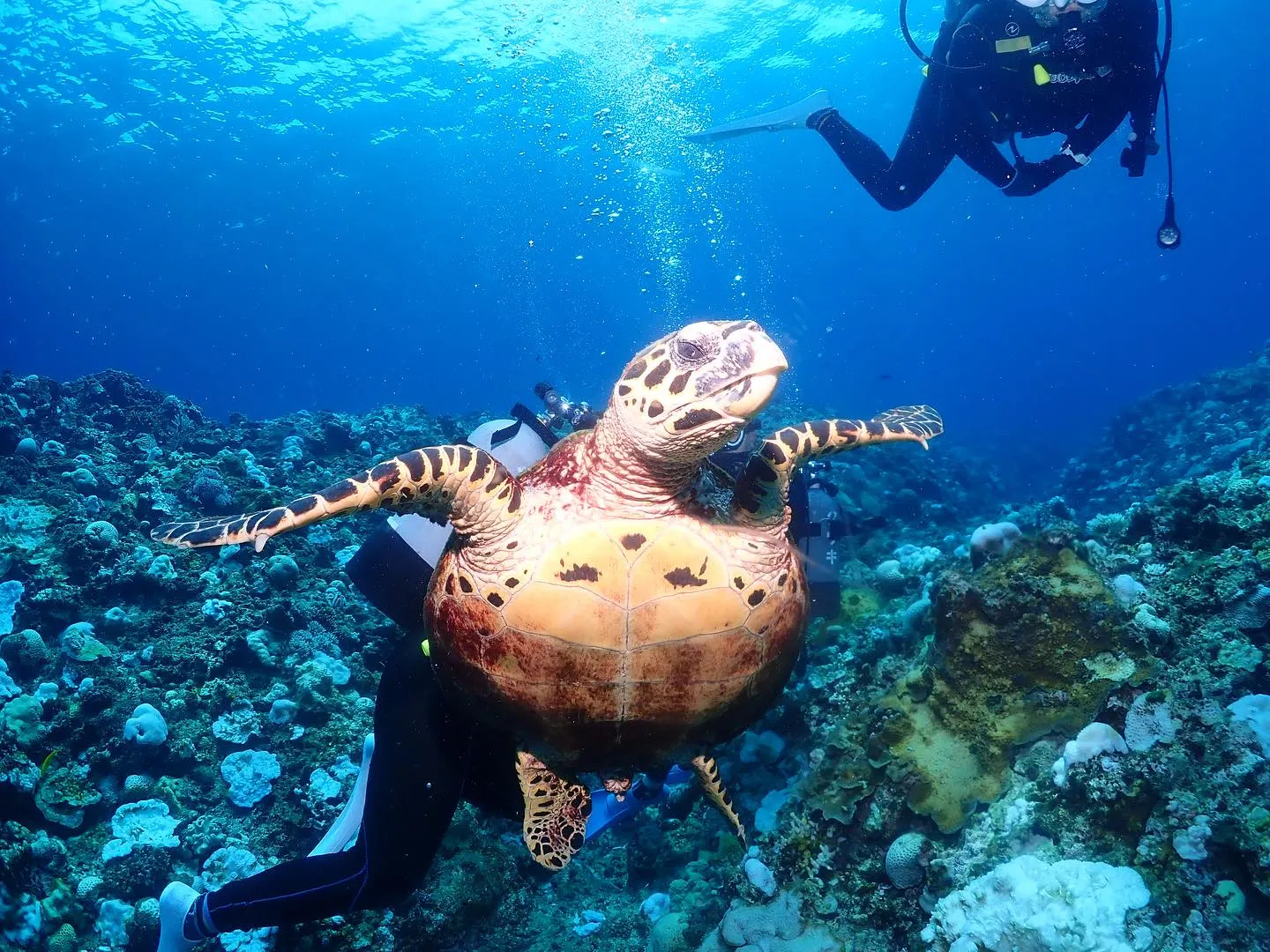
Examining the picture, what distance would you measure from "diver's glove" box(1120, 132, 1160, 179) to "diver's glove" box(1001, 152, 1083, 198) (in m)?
0.42

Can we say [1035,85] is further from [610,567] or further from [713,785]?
[713,785]

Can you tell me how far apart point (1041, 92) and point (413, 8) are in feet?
90.3

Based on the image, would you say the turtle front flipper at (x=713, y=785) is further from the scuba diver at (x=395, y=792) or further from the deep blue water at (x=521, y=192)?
the deep blue water at (x=521, y=192)

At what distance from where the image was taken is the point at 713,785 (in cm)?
352

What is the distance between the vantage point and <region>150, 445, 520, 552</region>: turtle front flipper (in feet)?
8.40

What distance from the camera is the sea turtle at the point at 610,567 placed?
2555 millimetres

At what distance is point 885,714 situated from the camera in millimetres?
4176

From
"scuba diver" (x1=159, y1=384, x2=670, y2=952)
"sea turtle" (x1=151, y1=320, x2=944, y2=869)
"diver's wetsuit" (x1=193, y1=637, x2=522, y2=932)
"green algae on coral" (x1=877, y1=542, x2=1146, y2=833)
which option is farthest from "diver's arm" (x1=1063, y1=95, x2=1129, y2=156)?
"diver's wetsuit" (x1=193, y1=637, x2=522, y2=932)

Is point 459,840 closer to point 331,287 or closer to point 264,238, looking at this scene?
point 264,238

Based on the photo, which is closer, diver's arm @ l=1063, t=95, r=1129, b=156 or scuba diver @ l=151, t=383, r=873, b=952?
scuba diver @ l=151, t=383, r=873, b=952

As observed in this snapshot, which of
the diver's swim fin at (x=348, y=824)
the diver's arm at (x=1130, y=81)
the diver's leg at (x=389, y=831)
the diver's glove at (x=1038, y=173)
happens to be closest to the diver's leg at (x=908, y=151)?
the diver's glove at (x=1038, y=173)

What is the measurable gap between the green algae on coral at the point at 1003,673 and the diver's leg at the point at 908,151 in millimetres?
5590

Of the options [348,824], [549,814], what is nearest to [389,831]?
[549,814]

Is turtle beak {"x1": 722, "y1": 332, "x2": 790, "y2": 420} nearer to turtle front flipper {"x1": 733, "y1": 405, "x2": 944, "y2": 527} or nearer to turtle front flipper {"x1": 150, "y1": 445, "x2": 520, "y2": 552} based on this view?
turtle front flipper {"x1": 733, "y1": 405, "x2": 944, "y2": 527}
